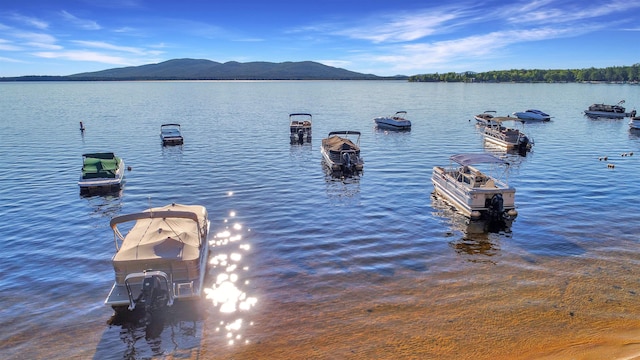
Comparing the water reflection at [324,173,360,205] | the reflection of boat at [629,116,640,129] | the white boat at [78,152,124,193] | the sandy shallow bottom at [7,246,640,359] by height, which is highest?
the reflection of boat at [629,116,640,129]

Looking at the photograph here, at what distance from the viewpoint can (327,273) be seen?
67.2ft

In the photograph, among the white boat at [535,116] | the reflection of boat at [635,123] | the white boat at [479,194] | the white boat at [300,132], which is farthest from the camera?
the white boat at [535,116]

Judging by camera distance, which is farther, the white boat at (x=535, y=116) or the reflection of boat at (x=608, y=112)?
the reflection of boat at (x=608, y=112)

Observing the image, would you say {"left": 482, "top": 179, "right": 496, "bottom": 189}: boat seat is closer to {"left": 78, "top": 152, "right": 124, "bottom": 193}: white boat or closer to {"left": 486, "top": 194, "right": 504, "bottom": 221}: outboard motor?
{"left": 486, "top": 194, "right": 504, "bottom": 221}: outboard motor

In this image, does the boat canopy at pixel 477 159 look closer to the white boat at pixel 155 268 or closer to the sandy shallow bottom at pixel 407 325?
the sandy shallow bottom at pixel 407 325

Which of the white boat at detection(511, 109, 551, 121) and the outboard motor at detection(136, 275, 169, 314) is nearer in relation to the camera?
the outboard motor at detection(136, 275, 169, 314)

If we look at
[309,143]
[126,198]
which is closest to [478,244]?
[126,198]

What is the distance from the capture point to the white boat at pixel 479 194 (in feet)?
89.1

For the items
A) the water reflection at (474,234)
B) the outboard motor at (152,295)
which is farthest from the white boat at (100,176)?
the water reflection at (474,234)

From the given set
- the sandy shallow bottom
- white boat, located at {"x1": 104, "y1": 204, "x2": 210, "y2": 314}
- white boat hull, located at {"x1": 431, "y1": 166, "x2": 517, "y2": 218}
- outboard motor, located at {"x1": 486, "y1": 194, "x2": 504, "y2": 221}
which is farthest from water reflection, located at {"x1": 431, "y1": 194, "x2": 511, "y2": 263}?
white boat, located at {"x1": 104, "y1": 204, "x2": 210, "y2": 314}

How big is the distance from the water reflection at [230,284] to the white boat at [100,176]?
15305 millimetres

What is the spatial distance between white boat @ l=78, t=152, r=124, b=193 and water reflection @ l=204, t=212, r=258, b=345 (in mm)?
15305

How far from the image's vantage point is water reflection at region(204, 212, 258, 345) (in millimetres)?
16328

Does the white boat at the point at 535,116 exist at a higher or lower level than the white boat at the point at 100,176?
higher
